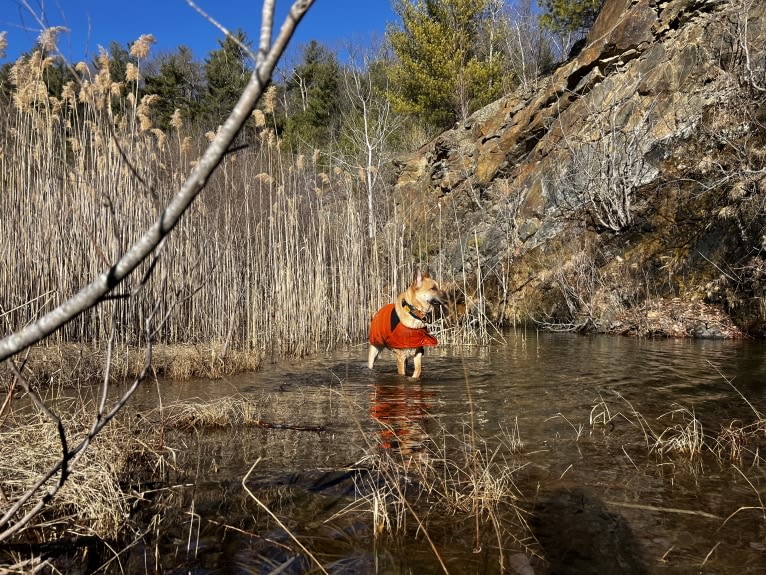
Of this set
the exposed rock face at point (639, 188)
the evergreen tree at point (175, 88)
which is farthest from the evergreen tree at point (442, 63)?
the evergreen tree at point (175, 88)

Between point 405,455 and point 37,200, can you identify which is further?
point 37,200

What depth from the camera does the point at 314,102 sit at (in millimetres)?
23453

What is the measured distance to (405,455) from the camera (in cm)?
326

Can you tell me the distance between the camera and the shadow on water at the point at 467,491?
2125 millimetres

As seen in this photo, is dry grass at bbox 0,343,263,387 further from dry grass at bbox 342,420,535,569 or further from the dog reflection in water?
dry grass at bbox 342,420,535,569

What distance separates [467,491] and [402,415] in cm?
167

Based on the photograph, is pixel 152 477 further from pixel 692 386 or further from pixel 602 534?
pixel 692 386

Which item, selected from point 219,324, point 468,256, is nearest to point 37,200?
point 219,324

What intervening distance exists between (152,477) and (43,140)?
516 centimetres

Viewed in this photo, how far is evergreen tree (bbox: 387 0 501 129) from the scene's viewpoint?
21.1 m

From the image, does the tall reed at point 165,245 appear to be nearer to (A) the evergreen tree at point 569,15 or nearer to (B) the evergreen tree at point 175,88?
(B) the evergreen tree at point 175,88

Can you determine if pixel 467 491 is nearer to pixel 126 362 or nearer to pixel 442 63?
pixel 126 362

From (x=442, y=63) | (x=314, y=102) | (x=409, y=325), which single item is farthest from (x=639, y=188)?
(x=314, y=102)

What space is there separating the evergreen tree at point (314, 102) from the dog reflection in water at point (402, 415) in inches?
690
